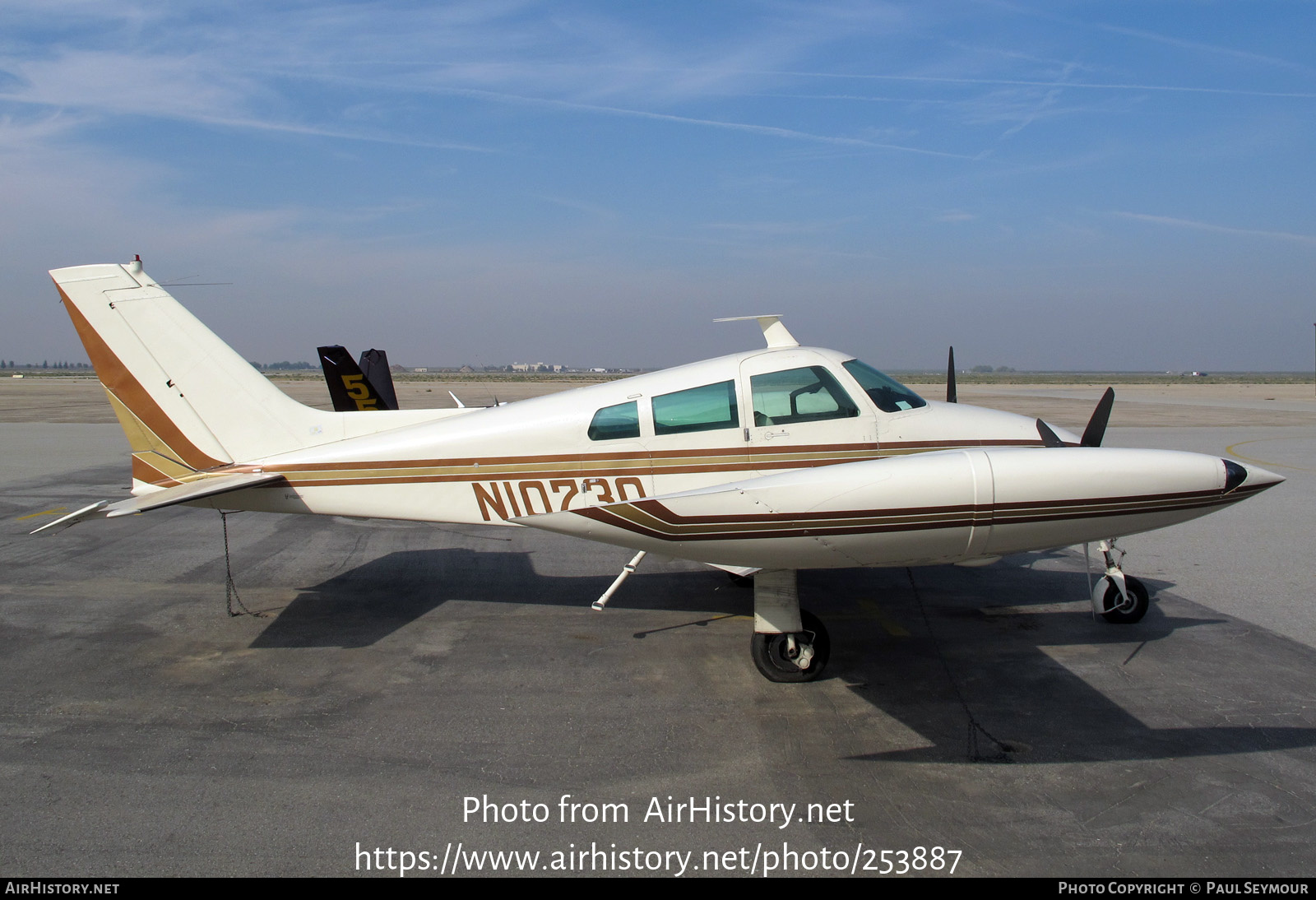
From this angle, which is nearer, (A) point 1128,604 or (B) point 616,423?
(B) point 616,423

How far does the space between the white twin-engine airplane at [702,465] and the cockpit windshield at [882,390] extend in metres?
0.02

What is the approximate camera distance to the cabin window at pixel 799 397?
6078 mm

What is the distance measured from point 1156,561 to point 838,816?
7100mm

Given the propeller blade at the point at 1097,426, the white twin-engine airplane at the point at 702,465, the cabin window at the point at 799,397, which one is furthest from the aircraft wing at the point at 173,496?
the propeller blade at the point at 1097,426

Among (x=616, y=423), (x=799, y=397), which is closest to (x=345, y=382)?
(x=616, y=423)

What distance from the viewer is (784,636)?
5.66 m

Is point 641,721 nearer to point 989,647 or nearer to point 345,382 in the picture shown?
point 989,647

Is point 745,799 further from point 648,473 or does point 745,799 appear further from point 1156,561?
point 1156,561

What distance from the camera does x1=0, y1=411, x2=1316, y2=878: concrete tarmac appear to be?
3.78 m

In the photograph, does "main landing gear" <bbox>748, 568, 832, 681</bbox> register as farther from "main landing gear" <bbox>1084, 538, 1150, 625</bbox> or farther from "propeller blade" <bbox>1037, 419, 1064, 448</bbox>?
"main landing gear" <bbox>1084, 538, 1150, 625</bbox>

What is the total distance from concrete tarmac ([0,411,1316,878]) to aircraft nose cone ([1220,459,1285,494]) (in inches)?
61.4

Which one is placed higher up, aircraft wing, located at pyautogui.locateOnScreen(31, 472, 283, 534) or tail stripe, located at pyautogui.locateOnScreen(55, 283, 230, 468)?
tail stripe, located at pyautogui.locateOnScreen(55, 283, 230, 468)

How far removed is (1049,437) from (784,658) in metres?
2.86

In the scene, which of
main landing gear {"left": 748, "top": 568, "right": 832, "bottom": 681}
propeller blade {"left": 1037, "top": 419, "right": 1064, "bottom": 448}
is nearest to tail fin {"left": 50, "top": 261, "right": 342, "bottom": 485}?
main landing gear {"left": 748, "top": 568, "right": 832, "bottom": 681}
